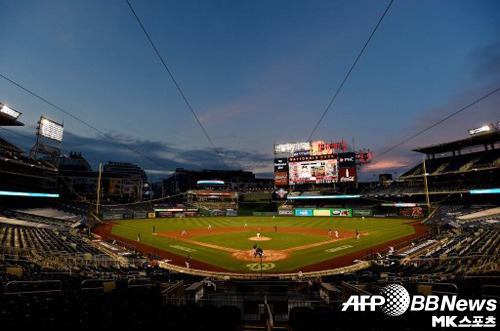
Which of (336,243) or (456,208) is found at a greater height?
(456,208)

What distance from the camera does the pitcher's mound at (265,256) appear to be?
2348 cm

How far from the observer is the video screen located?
209 feet

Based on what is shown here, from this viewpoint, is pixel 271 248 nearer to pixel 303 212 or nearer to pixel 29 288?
pixel 29 288

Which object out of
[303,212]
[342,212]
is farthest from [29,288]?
[303,212]

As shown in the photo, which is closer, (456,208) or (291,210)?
(456,208)

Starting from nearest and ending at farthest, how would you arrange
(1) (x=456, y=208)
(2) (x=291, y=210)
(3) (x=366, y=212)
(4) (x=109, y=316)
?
(4) (x=109, y=316) < (1) (x=456, y=208) < (3) (x=366, y=212) < (2) (x=291, y=210)

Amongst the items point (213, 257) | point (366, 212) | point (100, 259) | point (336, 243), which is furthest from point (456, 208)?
point (100, 259)

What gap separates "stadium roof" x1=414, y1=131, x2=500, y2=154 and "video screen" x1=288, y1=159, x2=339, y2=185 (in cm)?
2139

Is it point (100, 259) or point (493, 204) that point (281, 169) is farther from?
point (100, 259)

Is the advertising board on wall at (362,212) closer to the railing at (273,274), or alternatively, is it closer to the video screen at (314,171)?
the video screen at (314,171)

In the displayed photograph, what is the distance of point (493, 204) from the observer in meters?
41.3

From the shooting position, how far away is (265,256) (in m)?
24.5

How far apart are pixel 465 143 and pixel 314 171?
108 feet

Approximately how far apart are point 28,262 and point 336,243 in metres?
29.1
